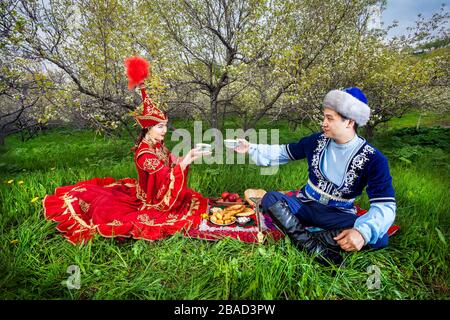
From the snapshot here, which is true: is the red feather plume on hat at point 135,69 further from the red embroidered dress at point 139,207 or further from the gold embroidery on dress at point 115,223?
the gold embroidery on dress at point 115,223

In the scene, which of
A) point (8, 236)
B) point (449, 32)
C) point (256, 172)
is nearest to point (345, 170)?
point (256, 172)

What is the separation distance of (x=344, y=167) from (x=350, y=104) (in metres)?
0.60

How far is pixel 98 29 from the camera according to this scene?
553 centimetres

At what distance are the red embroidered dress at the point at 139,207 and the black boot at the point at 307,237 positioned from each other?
1.10m

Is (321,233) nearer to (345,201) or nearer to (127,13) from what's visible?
(345,201)

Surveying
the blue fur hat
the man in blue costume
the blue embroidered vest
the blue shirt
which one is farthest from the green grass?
the blue fur hat

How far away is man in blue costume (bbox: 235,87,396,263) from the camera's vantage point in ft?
7.04

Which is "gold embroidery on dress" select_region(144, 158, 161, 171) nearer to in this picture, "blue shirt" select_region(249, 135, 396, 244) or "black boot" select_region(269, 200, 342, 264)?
"blue shirt" select_region(249, 135, 396, 244)

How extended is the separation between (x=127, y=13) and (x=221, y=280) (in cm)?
620

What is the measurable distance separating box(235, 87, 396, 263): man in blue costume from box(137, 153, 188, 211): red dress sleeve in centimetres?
110

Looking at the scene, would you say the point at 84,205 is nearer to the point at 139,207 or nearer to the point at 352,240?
the point at 139,207

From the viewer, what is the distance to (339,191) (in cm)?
244

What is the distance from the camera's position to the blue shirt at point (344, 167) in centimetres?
209

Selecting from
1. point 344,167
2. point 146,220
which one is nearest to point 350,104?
point 344,167
